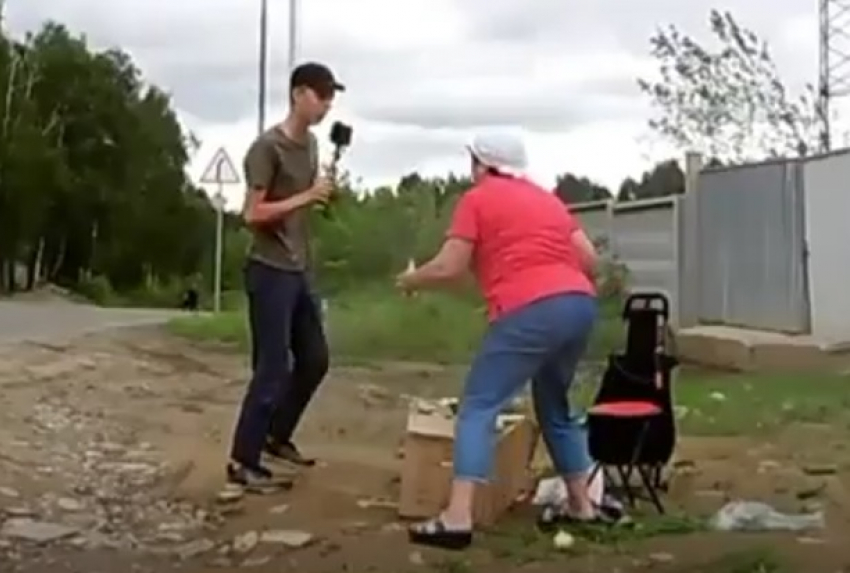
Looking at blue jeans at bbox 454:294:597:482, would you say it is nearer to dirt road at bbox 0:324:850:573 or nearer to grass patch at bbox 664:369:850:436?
dirt road at bbox 0:324:850:573

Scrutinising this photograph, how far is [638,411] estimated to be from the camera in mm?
7820

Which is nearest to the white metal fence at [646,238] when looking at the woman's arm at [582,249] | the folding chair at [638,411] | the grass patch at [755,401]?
the grass patch at [755,401]

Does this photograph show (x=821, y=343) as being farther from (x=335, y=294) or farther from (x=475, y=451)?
(x=335, y=294)

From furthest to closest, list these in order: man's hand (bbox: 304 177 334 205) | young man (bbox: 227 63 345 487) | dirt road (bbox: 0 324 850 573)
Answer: young man (bbox: 227 63 345 487)
man's hand (bbox: 304 177 334 205)
dirt road (bbox: 0 324 850 573)

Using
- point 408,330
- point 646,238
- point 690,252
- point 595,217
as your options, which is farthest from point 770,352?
point 595,217

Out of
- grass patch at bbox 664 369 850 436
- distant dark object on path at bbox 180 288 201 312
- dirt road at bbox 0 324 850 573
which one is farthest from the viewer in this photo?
distant dark object on path at bbox 180 288 201 312

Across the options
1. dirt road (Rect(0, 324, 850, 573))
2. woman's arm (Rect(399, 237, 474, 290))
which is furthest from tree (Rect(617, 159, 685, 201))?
woman's arm (Rect(399, 237, 474, 290))

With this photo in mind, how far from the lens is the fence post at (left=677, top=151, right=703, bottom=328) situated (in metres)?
19.2

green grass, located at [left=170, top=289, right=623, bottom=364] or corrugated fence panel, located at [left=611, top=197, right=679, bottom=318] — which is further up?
corrugated fence panel, located at [left=611, top=197, right=679, bottom=318]

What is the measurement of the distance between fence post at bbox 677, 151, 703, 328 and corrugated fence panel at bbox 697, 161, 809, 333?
7cm

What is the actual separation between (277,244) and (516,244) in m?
1.49

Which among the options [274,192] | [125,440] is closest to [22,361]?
[125,440]

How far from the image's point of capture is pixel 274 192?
8.41 metres

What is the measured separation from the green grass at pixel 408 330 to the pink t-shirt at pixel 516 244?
9857mm
